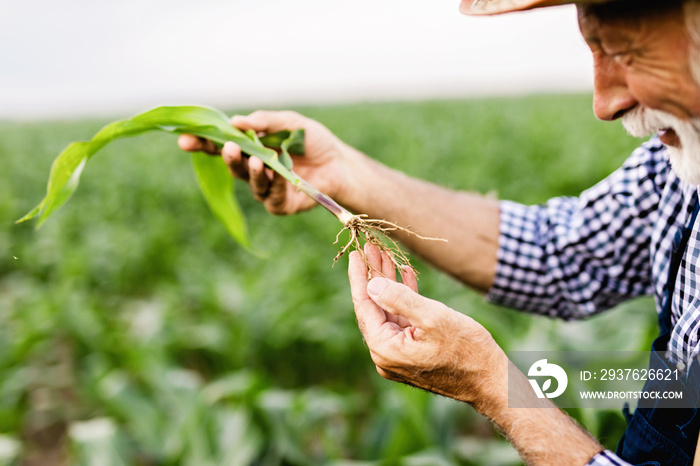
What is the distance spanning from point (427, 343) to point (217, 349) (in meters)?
2.44

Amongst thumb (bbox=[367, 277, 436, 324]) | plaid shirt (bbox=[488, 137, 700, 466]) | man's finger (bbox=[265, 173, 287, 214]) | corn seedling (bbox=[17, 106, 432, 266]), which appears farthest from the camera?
man's finger (bbox=[265, 173, 287, 214])

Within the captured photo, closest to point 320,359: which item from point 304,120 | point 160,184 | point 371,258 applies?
point 304,120

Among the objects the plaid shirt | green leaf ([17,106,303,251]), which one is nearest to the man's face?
the plaid shirt

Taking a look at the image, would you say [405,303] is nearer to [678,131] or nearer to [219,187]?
[678,131]

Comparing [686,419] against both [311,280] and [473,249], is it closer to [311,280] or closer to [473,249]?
[473,249]

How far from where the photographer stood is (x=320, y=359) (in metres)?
3.52

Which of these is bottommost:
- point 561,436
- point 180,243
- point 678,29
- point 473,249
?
point 180,243

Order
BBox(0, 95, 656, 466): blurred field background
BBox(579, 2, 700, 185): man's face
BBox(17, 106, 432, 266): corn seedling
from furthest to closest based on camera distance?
BBox(0, 95, 656, 466): blurred field background → BBox(17, 106, 432, 266): corn seedling → BBox(579, 2, 700, 185): man's face

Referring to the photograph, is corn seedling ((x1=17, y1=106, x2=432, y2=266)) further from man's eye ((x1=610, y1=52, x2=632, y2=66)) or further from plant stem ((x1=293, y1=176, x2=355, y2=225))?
man's eye ((x1=610, y1=52, x2=632, y2=66))

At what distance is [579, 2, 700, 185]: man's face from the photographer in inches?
36.8

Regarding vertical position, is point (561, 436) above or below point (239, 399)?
above

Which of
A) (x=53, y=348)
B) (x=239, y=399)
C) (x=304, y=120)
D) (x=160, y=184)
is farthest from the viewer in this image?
(x=160, y=184)

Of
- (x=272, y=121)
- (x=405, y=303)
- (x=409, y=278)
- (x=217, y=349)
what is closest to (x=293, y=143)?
(x=272, y=121)

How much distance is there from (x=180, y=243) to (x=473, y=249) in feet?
15.4
